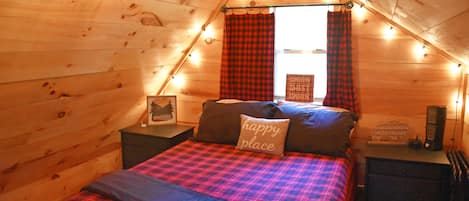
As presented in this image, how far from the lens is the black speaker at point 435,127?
271 cm

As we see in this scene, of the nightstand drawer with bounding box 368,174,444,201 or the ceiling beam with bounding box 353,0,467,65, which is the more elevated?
the ceiling beam with bounding box 353,0,467,65

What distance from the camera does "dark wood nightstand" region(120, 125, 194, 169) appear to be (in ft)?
10.6

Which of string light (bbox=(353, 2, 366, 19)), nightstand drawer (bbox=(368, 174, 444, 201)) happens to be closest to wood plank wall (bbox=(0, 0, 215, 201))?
string light (bbox=(353, 2, 366, 19))

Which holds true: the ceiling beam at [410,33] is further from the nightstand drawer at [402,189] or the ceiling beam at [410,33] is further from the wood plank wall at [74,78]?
the wood plank wall at [74,78]

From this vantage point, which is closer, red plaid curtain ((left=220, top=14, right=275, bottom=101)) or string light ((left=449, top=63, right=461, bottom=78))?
string light ((left=449, top=63, right=461, bottom=78))

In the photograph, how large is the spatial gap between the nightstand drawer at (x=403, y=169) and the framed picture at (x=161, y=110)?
193 centimetres

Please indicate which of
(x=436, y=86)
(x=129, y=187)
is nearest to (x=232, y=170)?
(x=129, y=187)

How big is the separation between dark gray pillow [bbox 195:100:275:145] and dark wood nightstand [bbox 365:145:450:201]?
0.91 meters

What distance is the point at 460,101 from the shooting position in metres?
2.85

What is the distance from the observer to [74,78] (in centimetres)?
257

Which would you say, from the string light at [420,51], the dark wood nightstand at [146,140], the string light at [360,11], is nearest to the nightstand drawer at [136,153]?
the dark wood nightstand at [146,140]

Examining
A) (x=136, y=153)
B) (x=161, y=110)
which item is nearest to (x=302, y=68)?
(x=161, y=110)

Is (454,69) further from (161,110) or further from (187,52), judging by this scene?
(161,110)

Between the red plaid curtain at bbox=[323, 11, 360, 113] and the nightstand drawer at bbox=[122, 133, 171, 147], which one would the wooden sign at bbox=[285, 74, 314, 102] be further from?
the nightstand drawer at bbox=[122, 133, 171, 147]
